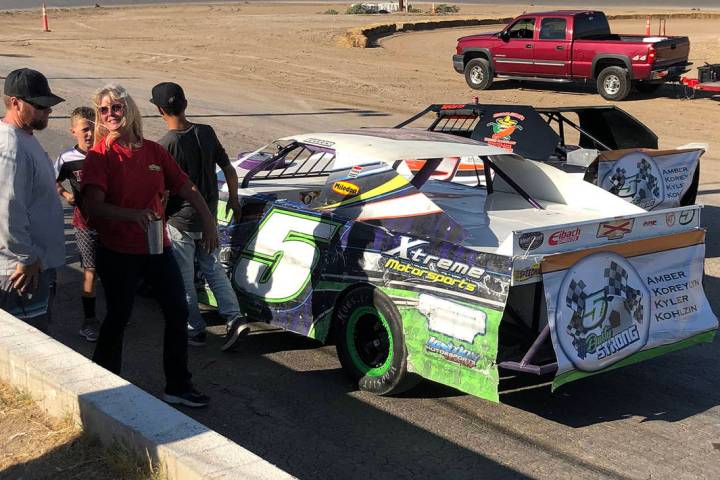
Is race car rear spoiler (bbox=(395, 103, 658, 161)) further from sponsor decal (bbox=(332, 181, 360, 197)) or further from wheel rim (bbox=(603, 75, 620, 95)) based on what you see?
wheel rim (bbox=(603, 75, 620, 95))

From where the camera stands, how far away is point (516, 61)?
Answer: 22.2 meters

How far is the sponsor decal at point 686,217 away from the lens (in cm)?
587

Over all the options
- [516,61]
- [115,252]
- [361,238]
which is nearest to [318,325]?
[361,238]

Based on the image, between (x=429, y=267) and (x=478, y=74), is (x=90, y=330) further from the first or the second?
(x=478, y=74)

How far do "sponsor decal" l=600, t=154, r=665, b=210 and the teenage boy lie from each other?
11.3ft

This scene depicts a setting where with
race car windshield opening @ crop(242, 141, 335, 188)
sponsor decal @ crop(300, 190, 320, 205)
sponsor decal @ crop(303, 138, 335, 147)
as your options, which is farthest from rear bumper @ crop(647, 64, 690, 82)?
sponsor decal @ crop(303, 138, 335, 147)

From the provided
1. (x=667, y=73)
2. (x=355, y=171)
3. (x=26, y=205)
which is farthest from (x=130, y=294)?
(x=667, y=73)

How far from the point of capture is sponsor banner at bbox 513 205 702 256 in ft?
17.2

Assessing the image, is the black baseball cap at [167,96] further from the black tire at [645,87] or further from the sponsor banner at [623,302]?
the black tire at [645,87]

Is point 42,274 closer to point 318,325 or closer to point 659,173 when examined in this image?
point 318,325

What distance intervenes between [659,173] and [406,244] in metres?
3.99

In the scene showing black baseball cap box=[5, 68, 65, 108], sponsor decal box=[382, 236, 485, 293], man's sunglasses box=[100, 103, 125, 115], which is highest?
black baseball cap box=[5, 68, 65, 108]

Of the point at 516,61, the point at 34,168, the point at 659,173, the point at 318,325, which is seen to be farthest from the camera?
the point at 516,61

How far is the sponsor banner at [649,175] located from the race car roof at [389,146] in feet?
6.26
